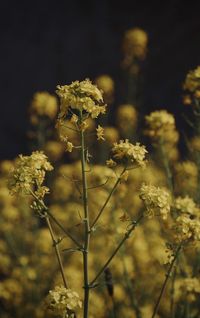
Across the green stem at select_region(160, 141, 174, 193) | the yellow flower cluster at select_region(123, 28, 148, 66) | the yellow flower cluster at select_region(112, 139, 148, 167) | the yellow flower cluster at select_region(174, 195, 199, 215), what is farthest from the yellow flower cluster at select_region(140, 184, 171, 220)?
the yellow flower cluster at select_region(123, 28, 148, 66)

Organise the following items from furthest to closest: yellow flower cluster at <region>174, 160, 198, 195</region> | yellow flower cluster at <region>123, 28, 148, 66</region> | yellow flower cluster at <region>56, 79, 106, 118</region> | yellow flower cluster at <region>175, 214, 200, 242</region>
→ yellow flower cluster at <region>123, 28, 148, 66</region> → yellow flower cluster at <region>174, 160, 198, 195</region> → yellow flower cluster at <region>175, 214, 200, 242</region> → yellow flower cluster at <region>56, 79, 106, 118</region>

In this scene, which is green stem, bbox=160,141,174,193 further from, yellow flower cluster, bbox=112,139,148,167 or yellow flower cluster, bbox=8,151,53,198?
yellow flower cluster, bbox=8,151,53,198

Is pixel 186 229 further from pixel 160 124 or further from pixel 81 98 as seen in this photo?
pixel 160 124

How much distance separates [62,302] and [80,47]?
611 centimetres

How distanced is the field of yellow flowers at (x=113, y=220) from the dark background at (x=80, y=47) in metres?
1.20

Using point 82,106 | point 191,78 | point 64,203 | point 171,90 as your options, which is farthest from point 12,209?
point 82,106

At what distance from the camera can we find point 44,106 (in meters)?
5.49

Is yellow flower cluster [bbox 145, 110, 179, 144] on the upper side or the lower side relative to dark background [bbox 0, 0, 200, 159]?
lower

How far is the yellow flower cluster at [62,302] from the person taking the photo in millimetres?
2484

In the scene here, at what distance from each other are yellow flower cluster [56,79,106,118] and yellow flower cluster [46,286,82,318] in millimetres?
699

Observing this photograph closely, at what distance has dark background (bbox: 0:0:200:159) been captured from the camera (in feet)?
26.1

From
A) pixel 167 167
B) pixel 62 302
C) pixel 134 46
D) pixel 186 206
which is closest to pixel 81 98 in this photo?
pixel 62 302

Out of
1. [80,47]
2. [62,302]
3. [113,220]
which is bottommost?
[62,302]

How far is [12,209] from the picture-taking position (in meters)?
5.89
